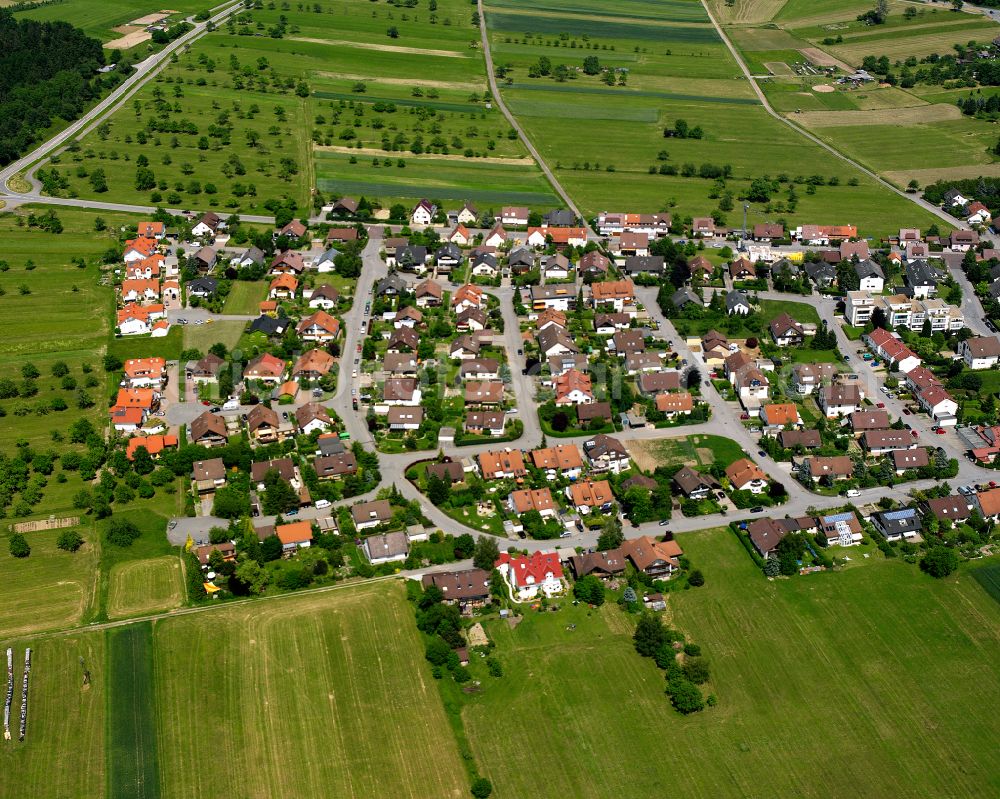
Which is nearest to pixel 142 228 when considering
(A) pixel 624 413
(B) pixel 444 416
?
(B) pixel 444 416

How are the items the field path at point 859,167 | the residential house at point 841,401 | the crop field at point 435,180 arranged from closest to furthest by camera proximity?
the residential house at point 841,401
the field path at point 859,167
the crop field at point 435,180

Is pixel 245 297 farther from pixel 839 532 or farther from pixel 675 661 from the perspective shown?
pixel 839 532

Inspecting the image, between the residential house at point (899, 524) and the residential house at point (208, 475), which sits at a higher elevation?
the residential house at point (899, 524)

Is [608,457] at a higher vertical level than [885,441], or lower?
lower

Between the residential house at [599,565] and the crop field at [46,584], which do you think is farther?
the residential house at [599,565]

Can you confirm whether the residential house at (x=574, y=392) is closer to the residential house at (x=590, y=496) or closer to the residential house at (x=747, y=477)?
the residential house at (x=590, y=496)

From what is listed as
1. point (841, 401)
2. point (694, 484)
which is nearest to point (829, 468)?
point (841, 401)

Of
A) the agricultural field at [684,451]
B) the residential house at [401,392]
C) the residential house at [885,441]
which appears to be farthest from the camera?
the residential house at [401,392]

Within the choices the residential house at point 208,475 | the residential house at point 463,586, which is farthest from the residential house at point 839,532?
the residential house at point 208,475
